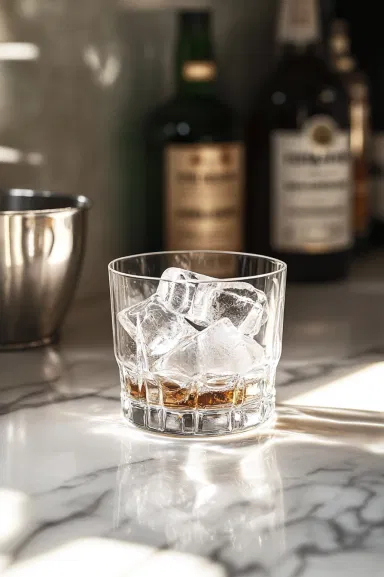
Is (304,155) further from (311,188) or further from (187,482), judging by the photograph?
(187,482)

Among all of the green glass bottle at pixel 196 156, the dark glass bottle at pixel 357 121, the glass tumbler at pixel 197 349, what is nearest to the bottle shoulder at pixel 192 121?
the green glass bottle at pixel 196 156

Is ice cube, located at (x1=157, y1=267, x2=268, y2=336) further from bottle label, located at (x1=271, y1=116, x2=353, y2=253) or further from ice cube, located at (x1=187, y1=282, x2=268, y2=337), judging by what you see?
bottle label, located at (x1=271, y1=116, x2=353, y2=253)

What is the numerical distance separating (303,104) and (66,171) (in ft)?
1.06

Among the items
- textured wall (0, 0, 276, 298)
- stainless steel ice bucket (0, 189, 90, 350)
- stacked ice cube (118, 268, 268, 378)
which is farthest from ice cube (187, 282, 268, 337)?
textured wall (0, 0, 276, 298)

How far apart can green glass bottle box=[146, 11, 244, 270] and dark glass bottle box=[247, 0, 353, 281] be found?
0.17 feet

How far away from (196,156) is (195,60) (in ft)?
0.48

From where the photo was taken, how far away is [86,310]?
1.21m

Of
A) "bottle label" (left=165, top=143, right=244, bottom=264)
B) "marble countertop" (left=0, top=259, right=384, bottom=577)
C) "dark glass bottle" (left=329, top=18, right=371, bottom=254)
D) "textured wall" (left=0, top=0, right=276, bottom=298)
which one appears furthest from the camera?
"dark glass bottle" (left=329, top=18, right=371, bottom=254)

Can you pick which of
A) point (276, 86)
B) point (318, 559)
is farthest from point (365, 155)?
point (318, 559)

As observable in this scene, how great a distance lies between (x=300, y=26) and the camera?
1.37 m

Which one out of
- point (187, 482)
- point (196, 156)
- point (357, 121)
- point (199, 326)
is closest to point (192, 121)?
point (196, 156)

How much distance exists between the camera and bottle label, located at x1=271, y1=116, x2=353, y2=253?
1312 mm

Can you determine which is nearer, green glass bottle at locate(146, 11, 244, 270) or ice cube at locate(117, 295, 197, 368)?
ice cube at locate(117, 295, 197, 368)

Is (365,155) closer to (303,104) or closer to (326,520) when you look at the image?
(303,104)
